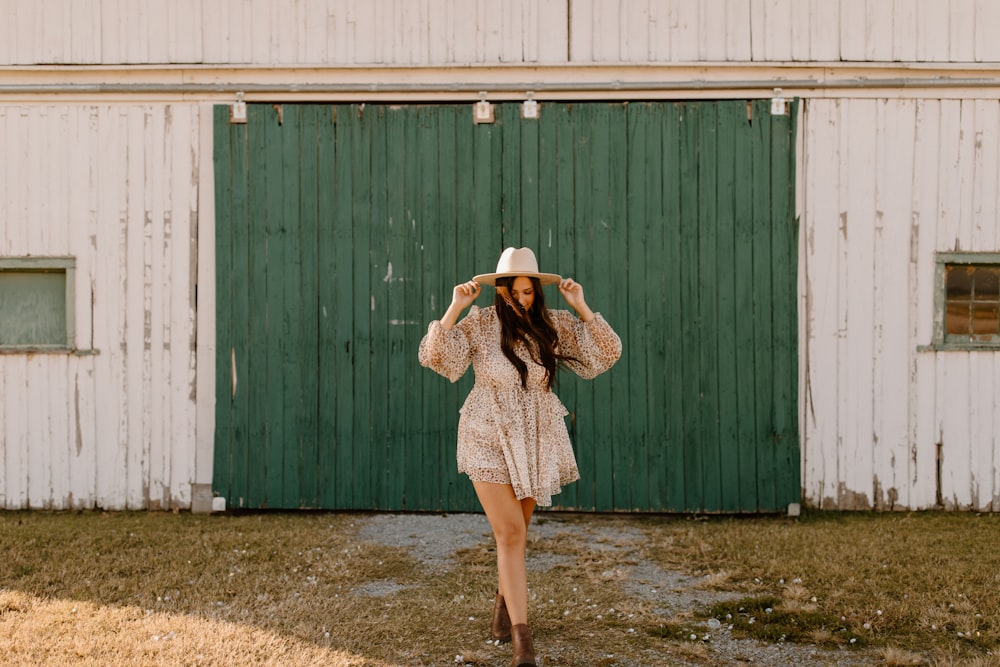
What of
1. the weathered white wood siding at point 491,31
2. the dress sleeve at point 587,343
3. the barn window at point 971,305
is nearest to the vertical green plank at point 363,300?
the weathered white wood siding at point 491,31

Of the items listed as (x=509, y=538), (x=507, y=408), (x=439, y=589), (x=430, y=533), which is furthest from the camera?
(x=430, y=533)

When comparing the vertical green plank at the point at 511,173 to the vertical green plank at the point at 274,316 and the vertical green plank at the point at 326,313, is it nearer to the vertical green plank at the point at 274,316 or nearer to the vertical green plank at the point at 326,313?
the vertical green plank at the point at 326,313

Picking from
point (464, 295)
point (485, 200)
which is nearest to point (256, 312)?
point (485, 200)

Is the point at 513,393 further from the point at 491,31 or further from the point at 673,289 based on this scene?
the point at 491,31

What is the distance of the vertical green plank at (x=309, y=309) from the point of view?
7.09 metres

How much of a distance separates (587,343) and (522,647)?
144 cm

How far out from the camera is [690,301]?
7012 millimetres

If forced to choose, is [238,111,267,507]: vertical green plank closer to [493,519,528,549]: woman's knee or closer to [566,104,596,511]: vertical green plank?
[566,104,596,511]: vertical green plank

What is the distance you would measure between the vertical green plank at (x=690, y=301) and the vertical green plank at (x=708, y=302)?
31 mm

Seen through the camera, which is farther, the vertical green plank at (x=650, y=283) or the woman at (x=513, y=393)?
the vertical green plank at (x=650, y=283)

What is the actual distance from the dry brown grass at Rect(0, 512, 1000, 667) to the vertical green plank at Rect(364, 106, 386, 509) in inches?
19.2


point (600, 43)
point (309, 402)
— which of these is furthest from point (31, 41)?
point (600, 43)

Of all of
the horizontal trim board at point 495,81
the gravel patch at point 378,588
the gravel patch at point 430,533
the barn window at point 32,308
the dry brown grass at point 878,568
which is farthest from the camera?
the barn window at point 32,308

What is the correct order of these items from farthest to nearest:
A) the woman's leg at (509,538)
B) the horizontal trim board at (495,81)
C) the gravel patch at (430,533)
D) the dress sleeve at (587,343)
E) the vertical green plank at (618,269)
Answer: the vertical green plank at (618,269) < the horizontal trim board at (495,81) < the gravel patch at (430,533) < the dress sleeve at (587,343) < the woman's leg at (509,538)
